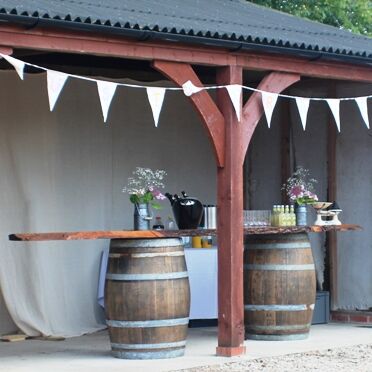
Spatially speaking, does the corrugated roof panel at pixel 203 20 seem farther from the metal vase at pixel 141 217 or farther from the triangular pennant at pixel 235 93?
the metal vase at pixel 141 217

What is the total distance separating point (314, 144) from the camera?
11492 mm

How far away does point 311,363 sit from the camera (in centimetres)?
841

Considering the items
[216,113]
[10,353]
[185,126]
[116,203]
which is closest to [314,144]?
[185,126]

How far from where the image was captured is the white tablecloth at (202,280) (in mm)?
10508

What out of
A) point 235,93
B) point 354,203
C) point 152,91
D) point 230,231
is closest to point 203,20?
point 235,93

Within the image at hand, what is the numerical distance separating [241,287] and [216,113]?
1377mm

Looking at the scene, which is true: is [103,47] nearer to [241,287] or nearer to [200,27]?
[200,27]

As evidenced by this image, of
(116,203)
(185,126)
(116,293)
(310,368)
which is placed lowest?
(310,368)

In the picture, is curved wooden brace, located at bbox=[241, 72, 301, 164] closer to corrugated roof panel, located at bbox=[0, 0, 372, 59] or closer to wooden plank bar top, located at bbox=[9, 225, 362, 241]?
corrugated roof panel, located at bbox=[0, 0, 372, 59]

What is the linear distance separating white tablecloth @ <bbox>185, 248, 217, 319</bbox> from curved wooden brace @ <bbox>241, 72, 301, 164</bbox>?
78.3 inches

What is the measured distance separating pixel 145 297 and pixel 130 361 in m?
0.51

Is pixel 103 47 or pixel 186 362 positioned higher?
pixel 103 47

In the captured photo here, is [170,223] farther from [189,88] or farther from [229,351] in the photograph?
[189,88]

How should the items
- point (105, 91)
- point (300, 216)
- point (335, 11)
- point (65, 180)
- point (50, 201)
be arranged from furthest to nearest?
point (335, 11), point (65, 180), point (50, 201), point (300, 216), point (105, 91)
